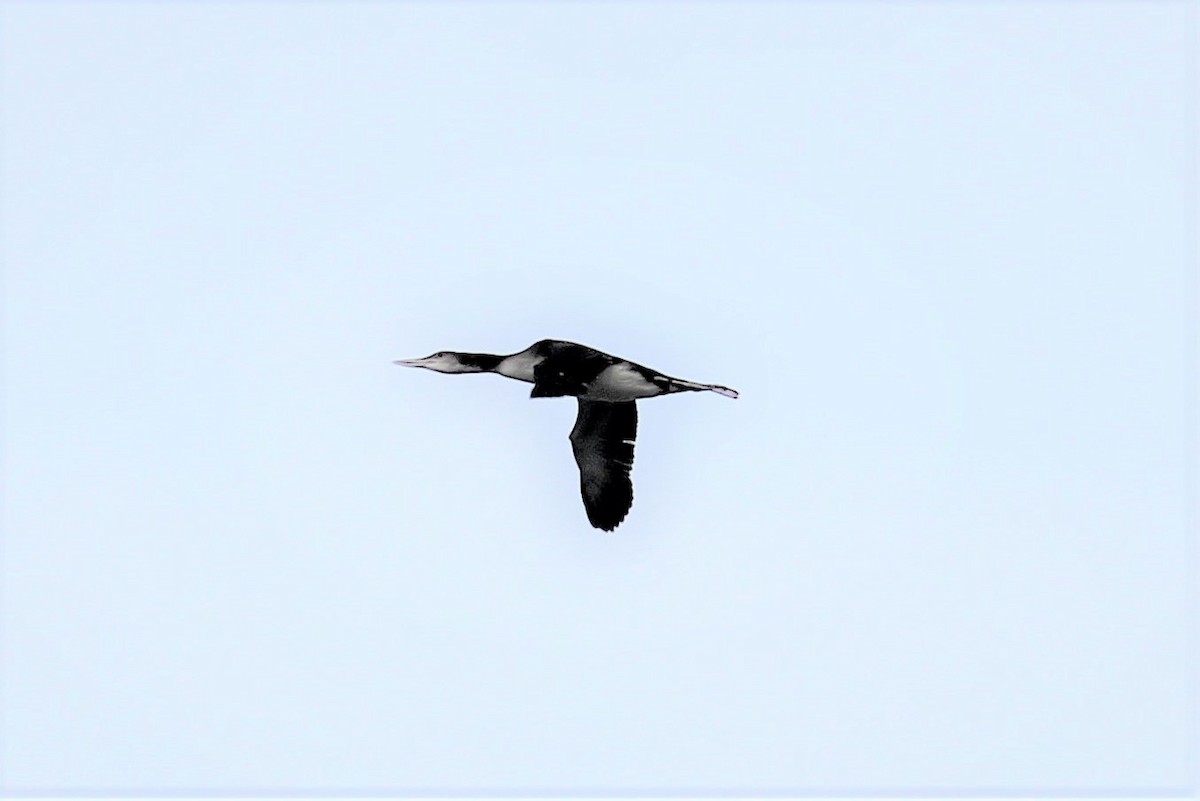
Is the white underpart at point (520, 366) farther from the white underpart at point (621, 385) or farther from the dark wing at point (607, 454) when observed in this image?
the dark wing at point (607, 454)

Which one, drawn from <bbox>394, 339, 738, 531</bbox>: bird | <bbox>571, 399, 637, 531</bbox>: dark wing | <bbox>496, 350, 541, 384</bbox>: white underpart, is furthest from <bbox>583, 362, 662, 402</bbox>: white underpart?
<bbox>571, 399, 637, 531</bbox>: dark wing

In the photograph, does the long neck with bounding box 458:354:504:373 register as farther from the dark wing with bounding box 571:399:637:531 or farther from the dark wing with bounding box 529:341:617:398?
the dark wing with bounding box 571:399:637:531

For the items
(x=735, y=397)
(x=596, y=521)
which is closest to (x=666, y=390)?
(x=735, y=397)

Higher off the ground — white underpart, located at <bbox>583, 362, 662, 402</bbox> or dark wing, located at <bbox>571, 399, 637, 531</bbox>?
white underpart, located at <bbox>583, 362, 662, 402</bbox>

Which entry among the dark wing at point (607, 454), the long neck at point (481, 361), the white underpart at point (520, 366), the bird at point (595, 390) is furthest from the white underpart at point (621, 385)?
the dark wing at point (607, 454)

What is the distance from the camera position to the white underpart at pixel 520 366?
2248 cm

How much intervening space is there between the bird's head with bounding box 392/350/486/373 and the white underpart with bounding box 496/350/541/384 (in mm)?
505

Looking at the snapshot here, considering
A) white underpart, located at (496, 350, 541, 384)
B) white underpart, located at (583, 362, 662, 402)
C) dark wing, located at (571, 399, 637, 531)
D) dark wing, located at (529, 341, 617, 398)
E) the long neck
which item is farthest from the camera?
dark wing, located at (571, 399, 637, 531)

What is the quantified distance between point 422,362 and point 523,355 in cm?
179

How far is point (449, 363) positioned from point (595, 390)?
2182mm

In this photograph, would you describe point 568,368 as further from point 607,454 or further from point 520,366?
point 607,454

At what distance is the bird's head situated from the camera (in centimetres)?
2333

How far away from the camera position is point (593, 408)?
24297mm

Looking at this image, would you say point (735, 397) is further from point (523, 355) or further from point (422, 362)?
point (422, 362)
